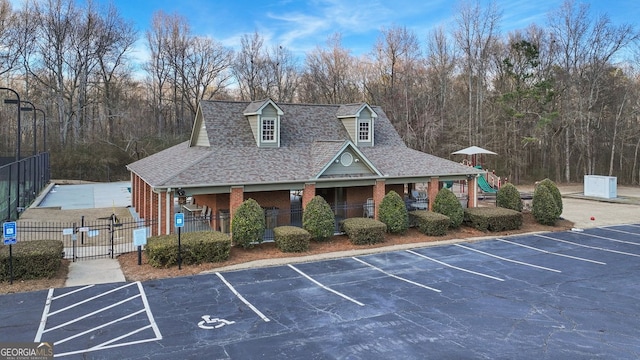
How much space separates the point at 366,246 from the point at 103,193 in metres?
26.7

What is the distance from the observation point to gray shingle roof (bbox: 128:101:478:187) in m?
17.8

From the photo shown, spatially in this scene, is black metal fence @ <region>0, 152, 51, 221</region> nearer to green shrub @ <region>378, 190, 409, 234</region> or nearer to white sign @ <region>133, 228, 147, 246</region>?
white sign @ <region>133, 228, 147, 246</region>

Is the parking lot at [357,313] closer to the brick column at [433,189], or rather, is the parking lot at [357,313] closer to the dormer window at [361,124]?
the brick column at [433,189]

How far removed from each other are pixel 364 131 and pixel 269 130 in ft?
18.1

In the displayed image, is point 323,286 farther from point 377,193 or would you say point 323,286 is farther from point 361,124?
point 361,124

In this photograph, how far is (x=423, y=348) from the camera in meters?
8.63

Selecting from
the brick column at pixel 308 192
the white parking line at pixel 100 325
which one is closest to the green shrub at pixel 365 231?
the brick column at pixel 308 192

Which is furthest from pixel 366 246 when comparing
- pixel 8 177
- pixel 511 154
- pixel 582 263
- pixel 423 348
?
pixel 511 154

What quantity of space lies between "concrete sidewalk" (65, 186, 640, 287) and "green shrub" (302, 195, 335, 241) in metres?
1.43

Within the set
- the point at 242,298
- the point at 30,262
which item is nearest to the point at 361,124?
the point at 242,298

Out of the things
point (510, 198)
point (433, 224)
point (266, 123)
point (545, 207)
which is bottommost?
point (433, 224)

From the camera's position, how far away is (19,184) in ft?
78.2

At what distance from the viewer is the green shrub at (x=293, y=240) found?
650 inches

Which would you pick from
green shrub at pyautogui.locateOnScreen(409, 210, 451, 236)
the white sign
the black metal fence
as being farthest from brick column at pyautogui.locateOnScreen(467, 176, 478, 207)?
the black metal fence
